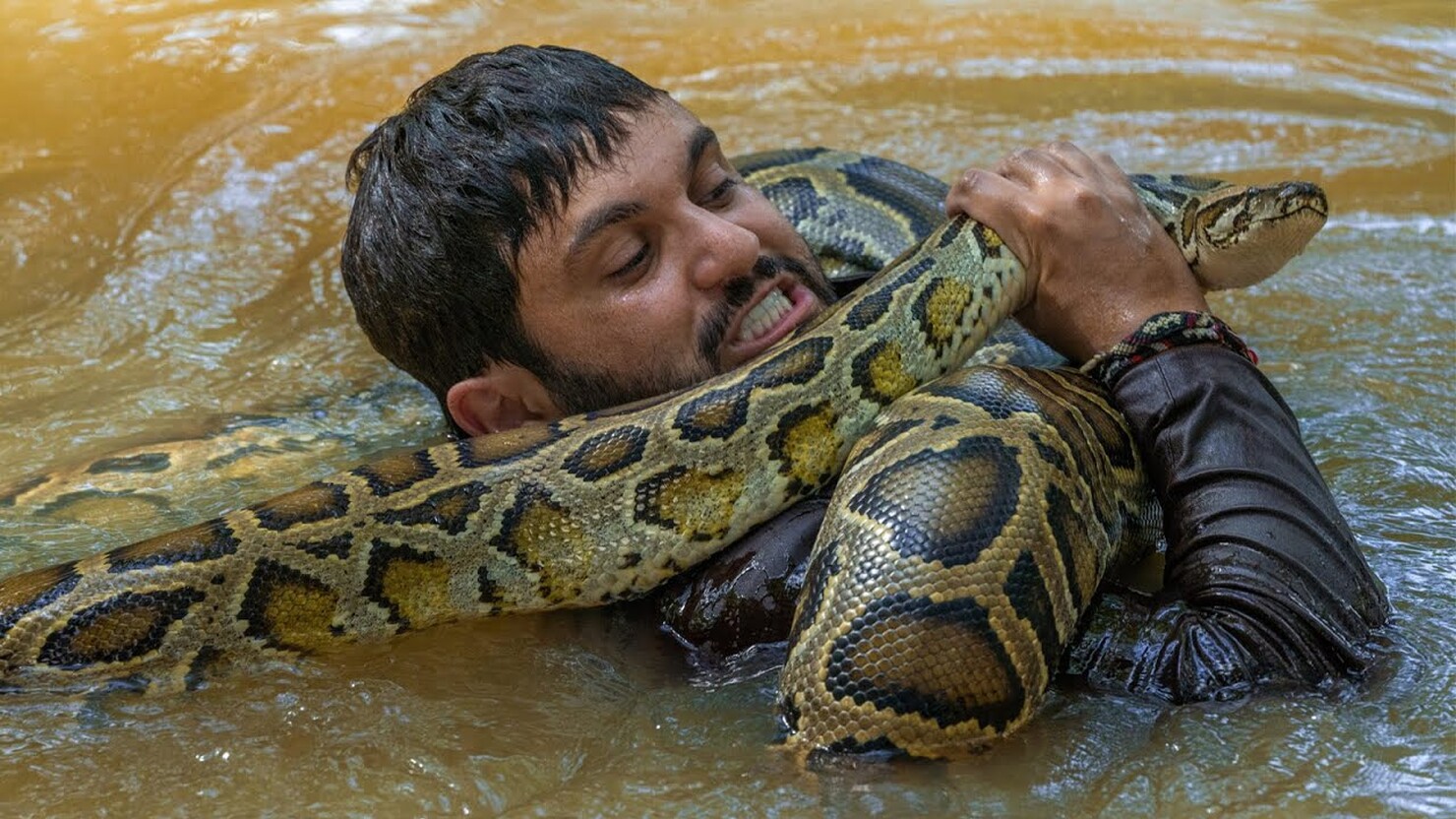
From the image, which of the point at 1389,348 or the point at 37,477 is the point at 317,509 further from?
the point at 1389,348

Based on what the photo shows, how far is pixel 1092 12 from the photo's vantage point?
906 cm

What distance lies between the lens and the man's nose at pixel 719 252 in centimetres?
422

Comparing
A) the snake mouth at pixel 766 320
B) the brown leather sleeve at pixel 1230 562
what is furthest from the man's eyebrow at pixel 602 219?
the brown leather sleeve at pixel 1230 562

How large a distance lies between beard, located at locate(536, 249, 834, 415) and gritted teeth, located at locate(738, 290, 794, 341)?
0.06 metres

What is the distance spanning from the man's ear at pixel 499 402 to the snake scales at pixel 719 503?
0.50m

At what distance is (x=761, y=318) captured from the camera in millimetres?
4438

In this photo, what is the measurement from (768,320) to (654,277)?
415 millimetres

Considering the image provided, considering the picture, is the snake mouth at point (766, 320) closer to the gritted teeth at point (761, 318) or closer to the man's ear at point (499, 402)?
the gritted teeth at point (761, 318)

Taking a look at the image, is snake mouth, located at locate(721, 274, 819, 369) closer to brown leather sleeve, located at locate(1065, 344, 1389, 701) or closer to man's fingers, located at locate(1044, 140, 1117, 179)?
man's fingers, located at locate(1044, 140, 1117, 179)

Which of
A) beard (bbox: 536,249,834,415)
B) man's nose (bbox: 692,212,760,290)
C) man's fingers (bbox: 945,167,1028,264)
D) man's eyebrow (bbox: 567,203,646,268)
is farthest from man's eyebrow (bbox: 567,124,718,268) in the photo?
man's fingers (bbox: 945,167,1028,264)

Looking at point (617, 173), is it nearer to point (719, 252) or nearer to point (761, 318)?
point (719, 252)

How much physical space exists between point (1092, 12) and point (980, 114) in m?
1.47

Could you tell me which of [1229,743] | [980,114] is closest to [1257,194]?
[1229,743]

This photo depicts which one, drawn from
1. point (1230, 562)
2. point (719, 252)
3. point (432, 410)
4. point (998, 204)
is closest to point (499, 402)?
point (719, 252)
